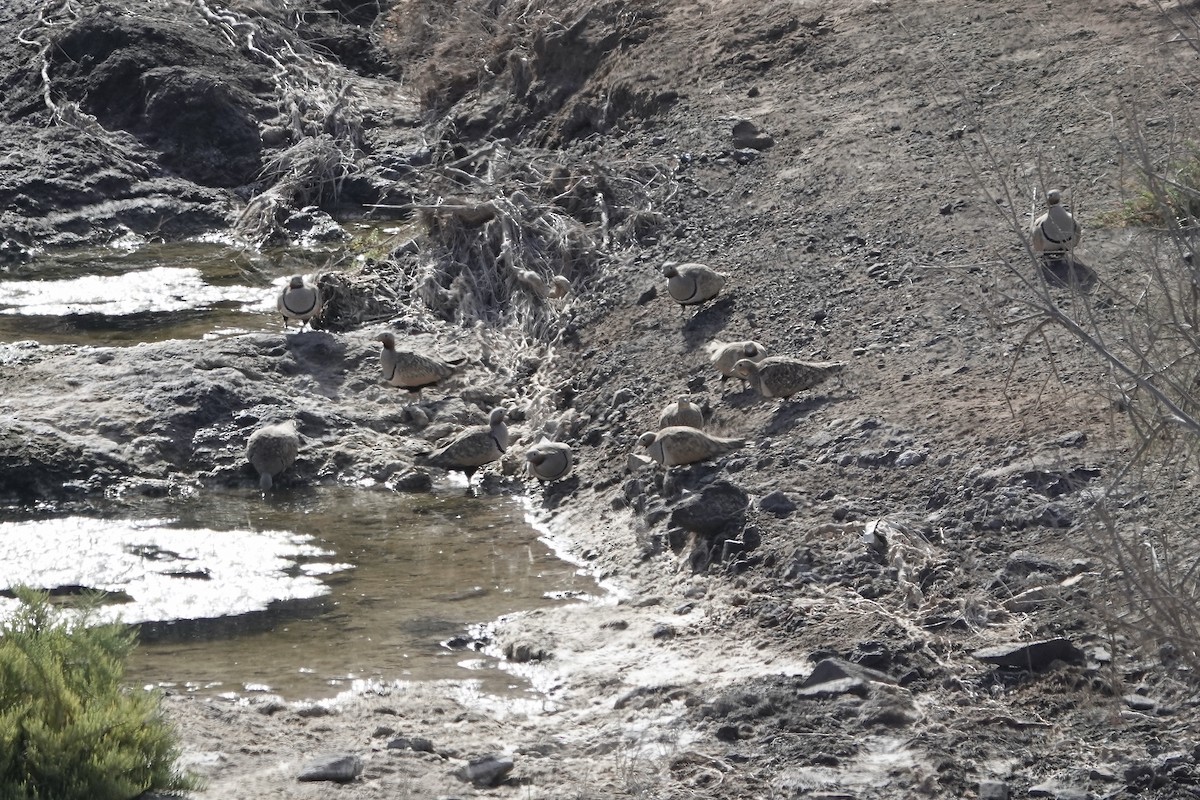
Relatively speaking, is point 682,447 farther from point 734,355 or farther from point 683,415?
point 734,355

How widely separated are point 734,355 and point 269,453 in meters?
2.89

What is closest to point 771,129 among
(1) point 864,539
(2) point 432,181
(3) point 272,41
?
(2) point 432,181

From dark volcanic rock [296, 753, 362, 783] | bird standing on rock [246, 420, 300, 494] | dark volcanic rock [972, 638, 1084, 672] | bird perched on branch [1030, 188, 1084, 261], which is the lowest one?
bird standing on rock [246, 420, 300, 494]

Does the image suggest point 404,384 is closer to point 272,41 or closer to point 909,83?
point 909,83

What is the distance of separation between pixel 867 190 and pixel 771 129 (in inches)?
67.9

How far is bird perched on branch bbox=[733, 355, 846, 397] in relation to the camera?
908 cm

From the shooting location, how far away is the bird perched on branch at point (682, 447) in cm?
860

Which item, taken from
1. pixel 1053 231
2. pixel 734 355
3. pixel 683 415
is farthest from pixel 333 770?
pixel 1053 231

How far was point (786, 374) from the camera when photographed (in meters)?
9.08

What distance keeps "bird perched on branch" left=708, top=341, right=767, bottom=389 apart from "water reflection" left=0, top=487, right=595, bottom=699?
148 cm

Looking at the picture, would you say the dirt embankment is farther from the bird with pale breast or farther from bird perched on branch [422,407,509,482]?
bird perched on branch [422,407,509,482]

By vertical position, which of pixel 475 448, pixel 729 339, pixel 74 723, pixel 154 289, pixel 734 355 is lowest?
pixel 154 289

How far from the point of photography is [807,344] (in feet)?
31.9

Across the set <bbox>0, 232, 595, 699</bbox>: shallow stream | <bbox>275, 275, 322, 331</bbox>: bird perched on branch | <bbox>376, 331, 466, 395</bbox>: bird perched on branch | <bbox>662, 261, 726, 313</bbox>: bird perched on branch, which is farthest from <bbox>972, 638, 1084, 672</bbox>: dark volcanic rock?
<bbox>275, 275, 322, 331</bbox>: bird perched on branch
